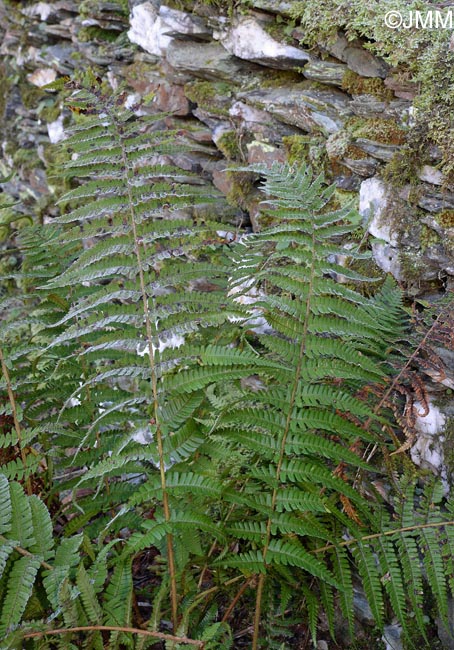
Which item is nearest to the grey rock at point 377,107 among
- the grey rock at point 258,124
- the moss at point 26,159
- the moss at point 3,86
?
the grey rock at point 258,124

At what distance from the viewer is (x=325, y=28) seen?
2.98 m

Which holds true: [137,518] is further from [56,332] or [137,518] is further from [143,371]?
[56,332]

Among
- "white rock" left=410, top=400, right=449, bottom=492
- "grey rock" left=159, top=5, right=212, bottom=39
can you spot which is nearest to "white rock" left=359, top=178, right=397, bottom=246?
"white rock" left=410, top=400, right=449, bottom=492

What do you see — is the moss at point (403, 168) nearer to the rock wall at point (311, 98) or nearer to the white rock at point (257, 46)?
the rock wall at point (311, 98)

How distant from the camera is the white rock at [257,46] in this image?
3312 mm

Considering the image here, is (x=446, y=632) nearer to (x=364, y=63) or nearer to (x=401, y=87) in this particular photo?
(x=401, y=87)

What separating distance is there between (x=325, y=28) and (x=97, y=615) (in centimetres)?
282

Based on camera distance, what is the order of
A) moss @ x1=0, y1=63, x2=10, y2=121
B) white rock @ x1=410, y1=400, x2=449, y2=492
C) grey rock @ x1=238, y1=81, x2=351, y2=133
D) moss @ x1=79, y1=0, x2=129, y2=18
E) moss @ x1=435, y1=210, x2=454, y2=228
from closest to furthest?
1. white rock @ x1=410, y1=400, x2=449, y2=492
2. moss @ x1=435, y1=210, x2=454, y2=228
3. grey rock @ x1=238, y1=81, x2=351, y2=133
4. moss @ x1=79, y1=0, x2=129, y2=18
5. moss @ x1=0, y1=63, x2=10, y2=121

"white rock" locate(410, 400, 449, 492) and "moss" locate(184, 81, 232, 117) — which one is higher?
"moss" locate(184, 81, 232, 117)

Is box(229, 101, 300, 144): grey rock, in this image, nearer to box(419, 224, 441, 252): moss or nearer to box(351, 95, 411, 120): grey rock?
box(351, 95, 411, 120): grey rock

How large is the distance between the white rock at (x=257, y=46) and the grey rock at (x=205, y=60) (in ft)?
0.29

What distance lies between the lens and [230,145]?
3.65m

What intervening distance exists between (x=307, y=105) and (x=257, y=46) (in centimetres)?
63

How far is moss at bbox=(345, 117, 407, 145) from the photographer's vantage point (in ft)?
8.81
